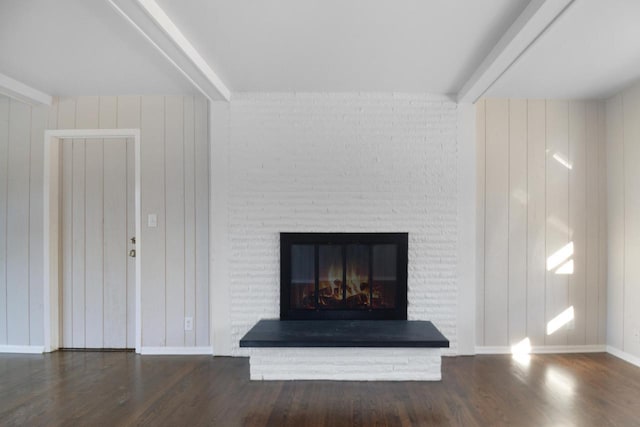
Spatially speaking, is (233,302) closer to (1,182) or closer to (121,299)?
(121,299)

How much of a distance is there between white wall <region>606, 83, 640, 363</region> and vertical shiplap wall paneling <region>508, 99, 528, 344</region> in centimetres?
73

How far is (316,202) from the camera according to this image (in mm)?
2992

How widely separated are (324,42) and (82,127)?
236 centimetres

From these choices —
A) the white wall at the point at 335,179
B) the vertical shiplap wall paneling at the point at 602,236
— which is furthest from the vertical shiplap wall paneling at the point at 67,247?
the vertical shiplap wall paneling at the point at 602,236

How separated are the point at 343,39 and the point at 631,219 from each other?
2741 mm

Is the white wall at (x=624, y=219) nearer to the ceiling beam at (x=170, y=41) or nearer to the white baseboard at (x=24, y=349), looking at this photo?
the ceiling beam at (x=170, y=41)

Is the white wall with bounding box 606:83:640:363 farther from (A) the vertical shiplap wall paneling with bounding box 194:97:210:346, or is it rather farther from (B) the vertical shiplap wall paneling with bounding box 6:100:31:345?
(B) the vertical shiplap wall paneling with bounding box 6:100:31:345

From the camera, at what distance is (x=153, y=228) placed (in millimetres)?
3064

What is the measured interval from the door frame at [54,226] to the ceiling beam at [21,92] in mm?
268

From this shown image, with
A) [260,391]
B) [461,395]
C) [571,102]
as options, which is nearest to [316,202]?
[260,391]

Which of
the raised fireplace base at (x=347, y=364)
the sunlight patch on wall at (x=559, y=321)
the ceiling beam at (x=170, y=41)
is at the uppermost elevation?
the ceiling beam at (x=170, y=41)

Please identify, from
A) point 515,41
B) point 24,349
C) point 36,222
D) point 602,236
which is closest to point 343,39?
point 515,41

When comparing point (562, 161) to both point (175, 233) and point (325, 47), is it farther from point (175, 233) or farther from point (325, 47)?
point (175, 233)

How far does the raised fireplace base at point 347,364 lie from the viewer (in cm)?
250
